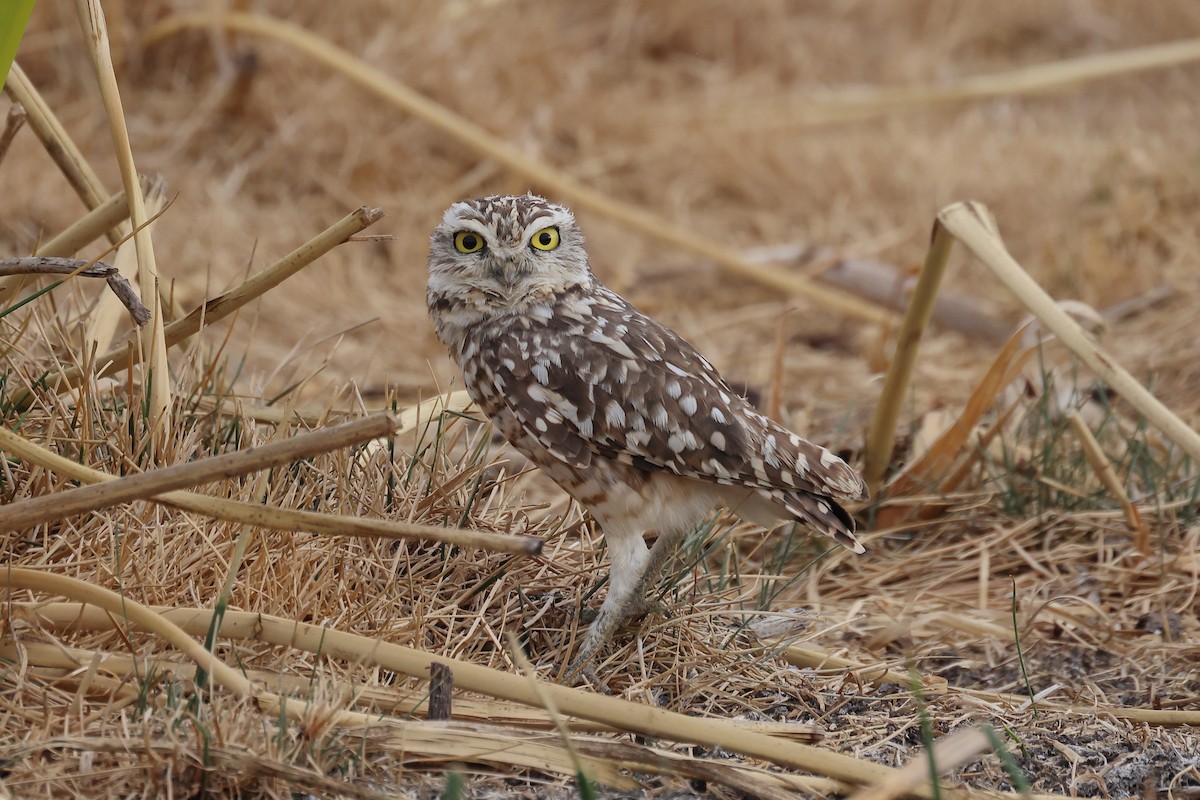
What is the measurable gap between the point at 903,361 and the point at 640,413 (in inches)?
43.8

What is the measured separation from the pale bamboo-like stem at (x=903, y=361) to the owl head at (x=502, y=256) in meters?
0.99

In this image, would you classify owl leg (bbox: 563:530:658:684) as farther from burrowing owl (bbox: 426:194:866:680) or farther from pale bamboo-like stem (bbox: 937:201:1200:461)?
pale bamboo-like stem (bbox: 937:201:1200:461)

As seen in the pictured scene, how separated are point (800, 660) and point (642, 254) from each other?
4.10 metres

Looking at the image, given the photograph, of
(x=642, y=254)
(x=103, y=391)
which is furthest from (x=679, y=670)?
(x=642, y=254)

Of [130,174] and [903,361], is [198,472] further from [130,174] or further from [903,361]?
[903,361]

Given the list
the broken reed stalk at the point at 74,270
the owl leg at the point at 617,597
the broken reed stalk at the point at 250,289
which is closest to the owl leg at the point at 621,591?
the owl leg at the point at 617,597

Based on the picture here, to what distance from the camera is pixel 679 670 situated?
2732 millimetres

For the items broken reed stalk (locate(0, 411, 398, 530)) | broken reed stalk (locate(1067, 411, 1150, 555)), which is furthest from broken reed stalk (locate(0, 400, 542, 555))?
broken reed stalk (locate(1067, 411, 1150, 555))

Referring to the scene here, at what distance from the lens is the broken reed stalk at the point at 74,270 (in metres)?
2.38

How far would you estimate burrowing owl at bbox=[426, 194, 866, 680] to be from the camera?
275 centimetres

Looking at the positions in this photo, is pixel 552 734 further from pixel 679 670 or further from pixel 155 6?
pixel 155 6

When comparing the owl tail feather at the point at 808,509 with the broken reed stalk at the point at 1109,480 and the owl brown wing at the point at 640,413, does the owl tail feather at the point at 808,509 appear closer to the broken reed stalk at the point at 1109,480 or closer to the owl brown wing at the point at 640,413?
the owl brown wing at the point at 640,413

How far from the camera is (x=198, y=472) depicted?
6.31 ft

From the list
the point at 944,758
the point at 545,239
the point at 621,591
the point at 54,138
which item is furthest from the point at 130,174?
the point at 944,758
